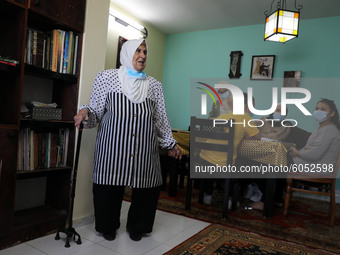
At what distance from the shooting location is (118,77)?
202 centimetres

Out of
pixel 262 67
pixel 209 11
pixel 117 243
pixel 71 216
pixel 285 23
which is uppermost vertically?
pixel 209 11

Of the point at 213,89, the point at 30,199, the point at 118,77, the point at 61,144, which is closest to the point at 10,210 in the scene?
the point at 30,199

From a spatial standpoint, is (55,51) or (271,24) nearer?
(55,51)

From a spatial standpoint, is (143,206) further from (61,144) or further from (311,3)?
(311,3)

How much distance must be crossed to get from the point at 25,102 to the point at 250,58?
148 inches

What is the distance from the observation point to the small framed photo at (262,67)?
4613mm

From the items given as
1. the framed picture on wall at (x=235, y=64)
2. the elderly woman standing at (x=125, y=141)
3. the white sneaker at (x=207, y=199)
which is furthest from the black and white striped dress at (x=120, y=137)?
the framed picture on wall at (x=235, y=64)

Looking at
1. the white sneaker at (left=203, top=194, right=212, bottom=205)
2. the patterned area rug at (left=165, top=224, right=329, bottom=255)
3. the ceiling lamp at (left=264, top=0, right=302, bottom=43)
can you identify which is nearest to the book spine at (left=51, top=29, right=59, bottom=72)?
the patterned area rug at (left=165, top=224, right=329, bottom=255)

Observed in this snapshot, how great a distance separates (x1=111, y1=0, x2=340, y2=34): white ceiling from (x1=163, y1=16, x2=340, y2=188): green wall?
0.64 feet

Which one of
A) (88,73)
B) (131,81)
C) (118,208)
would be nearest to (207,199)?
(118,208)

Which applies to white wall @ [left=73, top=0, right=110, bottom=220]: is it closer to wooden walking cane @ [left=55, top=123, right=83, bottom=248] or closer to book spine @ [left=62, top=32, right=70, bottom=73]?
book spine @ [left=62, top=32, right=70, bottom=73]

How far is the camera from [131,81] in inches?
79.1

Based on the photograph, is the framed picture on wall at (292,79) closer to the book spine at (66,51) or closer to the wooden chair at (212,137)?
the wooden chair at (212,137)

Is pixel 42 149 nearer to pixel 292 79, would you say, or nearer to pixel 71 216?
pixel 71 216
